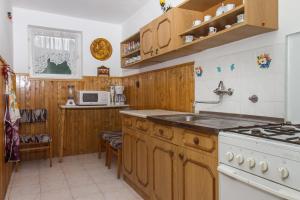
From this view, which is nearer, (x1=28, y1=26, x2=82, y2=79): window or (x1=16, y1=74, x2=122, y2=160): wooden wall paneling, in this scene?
(x1=16, y1=74, x2=122, y2=160): wooden wall paneling

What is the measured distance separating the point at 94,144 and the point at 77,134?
1.17 feet

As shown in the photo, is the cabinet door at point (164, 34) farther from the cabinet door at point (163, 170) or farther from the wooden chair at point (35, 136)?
the wooden chair at point (35, 136)

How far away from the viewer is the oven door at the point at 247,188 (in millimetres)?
951

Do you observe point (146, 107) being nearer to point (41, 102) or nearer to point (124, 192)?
point (124, 192)

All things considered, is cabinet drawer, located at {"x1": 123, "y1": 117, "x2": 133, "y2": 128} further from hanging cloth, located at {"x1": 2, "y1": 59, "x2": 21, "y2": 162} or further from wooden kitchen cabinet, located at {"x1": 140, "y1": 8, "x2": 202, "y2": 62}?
hanging cloth, located at {"x1": 2, "y1": 59, "x2": 21, "y2": 162}

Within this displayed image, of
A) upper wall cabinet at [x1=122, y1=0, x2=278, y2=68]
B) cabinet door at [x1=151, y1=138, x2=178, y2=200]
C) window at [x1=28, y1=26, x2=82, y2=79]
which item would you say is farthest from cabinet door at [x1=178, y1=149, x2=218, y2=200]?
window at [x1=28, y1=26, x2=82, y2=79]

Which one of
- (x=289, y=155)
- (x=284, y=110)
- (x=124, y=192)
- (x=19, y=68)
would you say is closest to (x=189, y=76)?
(x=284, y=110)

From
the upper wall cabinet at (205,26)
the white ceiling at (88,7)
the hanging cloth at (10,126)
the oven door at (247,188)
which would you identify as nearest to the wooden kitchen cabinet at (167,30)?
the upper wall cabinet at (205,26)

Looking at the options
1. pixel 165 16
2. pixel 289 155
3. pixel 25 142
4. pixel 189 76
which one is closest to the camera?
pixel 289 155

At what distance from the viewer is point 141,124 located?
231 cm

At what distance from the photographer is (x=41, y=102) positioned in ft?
12.4

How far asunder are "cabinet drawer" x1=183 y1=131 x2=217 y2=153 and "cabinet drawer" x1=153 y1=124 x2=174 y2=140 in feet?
0.63

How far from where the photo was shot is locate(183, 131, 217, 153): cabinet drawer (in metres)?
1.37

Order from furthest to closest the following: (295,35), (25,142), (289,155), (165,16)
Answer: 1. (25,142)
2. (165,16)
3. (295,35)
4. (289,155)
